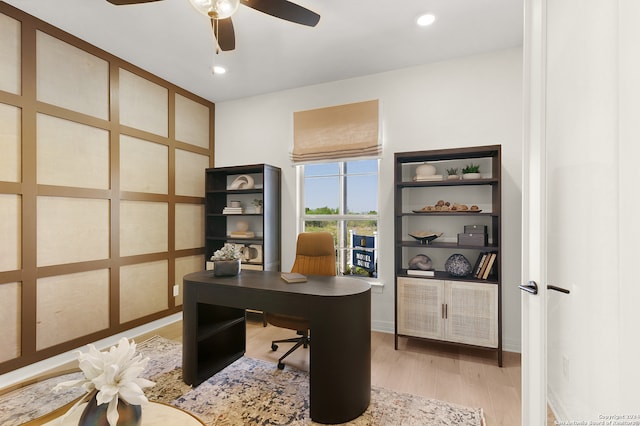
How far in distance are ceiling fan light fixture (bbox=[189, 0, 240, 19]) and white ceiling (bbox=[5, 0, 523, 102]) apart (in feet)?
2.45

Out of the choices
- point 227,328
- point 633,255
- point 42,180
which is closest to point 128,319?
point 227,328

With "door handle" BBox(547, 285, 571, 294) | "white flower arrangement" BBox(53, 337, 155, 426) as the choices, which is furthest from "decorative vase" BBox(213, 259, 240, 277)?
"door handle" BBox(547, 285, 571, 294)

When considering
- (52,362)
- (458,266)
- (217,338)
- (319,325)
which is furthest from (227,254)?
(458,266)

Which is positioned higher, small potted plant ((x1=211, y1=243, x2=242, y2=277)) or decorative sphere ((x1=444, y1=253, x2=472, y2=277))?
small potted plant ((x1=211, y1=243, x2=242, y2=277))

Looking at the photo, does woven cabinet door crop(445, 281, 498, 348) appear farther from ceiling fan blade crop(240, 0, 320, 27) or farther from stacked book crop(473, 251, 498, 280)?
ceiling fan blade crop(240, 0, 320, 27)

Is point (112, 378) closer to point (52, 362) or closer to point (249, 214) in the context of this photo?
point (52, 362)

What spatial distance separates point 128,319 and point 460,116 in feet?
13.4

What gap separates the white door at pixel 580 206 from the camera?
0.82 metres

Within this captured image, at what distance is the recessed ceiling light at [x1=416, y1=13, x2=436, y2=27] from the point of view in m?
2.40

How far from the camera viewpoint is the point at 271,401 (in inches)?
79.6

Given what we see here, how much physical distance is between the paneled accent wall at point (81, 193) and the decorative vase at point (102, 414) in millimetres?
2104

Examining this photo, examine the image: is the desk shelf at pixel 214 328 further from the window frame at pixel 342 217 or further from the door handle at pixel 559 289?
the door handle at pixel 559 289

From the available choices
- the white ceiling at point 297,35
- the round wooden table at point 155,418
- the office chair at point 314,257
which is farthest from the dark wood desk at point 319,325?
the white ceiling at point 297,35

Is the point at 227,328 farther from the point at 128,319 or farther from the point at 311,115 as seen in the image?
the point at 311,115
